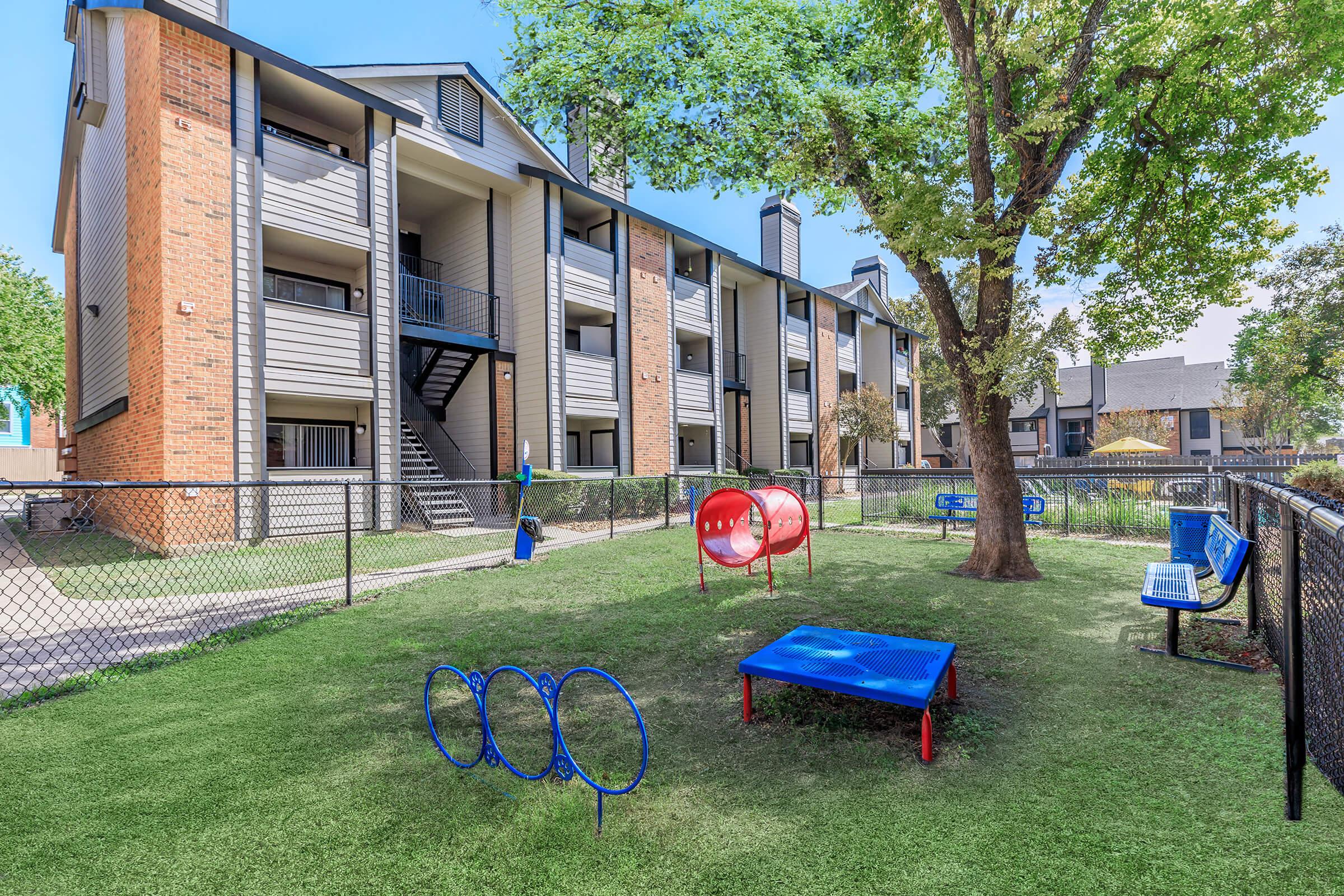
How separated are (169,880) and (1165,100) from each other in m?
12.6

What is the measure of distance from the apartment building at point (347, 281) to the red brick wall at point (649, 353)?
77 millimetres

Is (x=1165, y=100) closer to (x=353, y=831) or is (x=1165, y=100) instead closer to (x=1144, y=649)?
(x=1144, y=649)

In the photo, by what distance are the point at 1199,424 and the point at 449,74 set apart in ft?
178

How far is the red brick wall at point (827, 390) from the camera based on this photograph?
28.5m

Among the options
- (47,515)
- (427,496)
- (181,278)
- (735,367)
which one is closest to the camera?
(181,278)

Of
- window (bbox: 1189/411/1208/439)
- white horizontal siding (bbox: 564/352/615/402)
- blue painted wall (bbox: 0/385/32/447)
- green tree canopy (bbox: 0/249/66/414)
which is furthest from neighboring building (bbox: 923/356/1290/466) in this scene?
blue painted wall (bbox: 0/385/32/447)

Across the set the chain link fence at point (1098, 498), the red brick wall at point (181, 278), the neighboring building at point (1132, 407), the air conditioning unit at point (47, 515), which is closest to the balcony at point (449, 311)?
the red brick wall at point (181, 278)

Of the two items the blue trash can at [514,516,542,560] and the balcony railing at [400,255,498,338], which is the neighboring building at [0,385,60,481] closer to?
the balcony railing at [400,255,498,338]

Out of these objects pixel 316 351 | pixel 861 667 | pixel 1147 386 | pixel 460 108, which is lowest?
pixel 861 667

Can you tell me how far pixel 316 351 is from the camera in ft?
43.1

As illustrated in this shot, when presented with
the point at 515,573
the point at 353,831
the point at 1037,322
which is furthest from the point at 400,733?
the point at 1037,322

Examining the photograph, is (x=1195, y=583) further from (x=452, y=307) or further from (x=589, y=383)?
(x=452, y=307)

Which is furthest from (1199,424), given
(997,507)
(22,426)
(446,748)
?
(22,426)

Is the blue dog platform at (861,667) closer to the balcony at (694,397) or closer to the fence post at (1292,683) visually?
the fence post at (1292,683)
